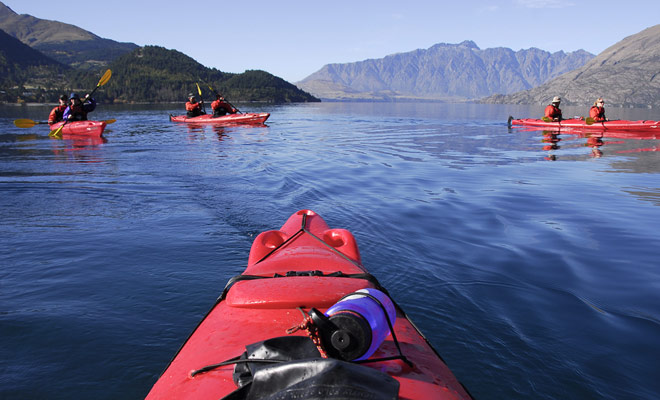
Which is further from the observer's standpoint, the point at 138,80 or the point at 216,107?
the point at 138,80

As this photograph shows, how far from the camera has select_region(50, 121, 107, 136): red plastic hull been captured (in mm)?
22750

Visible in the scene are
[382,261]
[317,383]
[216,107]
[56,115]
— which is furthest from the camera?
[216,107]

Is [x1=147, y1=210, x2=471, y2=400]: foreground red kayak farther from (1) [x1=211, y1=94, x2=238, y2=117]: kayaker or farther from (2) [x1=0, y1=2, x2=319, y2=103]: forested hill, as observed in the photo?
(2) [x1=0, y1=2, x2=319, y2=103]: forested hill

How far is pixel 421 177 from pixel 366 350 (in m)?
11.5

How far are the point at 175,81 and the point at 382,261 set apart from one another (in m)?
146

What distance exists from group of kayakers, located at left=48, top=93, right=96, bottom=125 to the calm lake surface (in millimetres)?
9224

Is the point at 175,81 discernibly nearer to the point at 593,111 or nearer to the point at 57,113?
the point at 57,113

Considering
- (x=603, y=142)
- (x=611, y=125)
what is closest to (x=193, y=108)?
(x=603, y=142)

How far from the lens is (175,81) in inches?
5423

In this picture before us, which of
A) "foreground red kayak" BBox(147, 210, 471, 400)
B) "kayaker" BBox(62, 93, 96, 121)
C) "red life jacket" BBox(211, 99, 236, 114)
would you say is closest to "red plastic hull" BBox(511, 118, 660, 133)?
"red life jacket" BBox(211, 99, 236, 114)

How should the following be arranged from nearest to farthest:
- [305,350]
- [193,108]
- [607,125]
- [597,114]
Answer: [305,350]
[607,125]
[597,114]
[193,108]

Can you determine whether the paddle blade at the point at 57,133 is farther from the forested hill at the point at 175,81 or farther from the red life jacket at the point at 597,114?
the forested hill at the point at 175,81

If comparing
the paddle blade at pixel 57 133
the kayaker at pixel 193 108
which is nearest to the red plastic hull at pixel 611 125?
the kayaker at pixel 193 108

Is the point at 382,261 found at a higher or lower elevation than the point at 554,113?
lower
